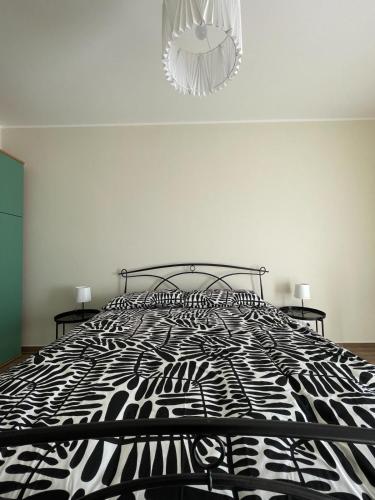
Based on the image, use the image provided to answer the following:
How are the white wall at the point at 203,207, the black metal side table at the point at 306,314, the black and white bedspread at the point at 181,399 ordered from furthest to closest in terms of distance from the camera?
the white wall at the point at 203,207 → the black metal side table at the point at 306,314 → the black and white bedspread at the point at 181,399

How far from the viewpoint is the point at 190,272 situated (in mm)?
2982

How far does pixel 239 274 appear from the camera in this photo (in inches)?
117

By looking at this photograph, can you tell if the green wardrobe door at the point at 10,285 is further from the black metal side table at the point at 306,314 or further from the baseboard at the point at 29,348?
the black metal side table at the point at 306,314

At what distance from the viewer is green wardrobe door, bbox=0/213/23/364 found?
265 cm

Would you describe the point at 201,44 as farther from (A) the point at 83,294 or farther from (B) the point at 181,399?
(A) the point at 83,294

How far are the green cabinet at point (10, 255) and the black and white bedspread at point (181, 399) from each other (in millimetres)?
1519

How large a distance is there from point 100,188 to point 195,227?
1218 millimetres

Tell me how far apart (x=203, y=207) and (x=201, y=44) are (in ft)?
4.98

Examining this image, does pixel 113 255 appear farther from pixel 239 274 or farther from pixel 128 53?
pixel 128 53

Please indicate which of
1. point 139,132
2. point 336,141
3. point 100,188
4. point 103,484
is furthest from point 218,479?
point 336,141

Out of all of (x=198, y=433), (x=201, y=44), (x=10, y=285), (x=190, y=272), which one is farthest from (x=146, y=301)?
(x=201, y=44)

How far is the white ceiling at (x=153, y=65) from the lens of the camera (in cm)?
165

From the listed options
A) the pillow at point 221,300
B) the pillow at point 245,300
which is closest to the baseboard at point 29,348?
the pillow at point 221,300

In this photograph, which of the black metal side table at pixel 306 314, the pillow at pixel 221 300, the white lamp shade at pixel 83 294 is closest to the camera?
the pillow at pixel 221 300
